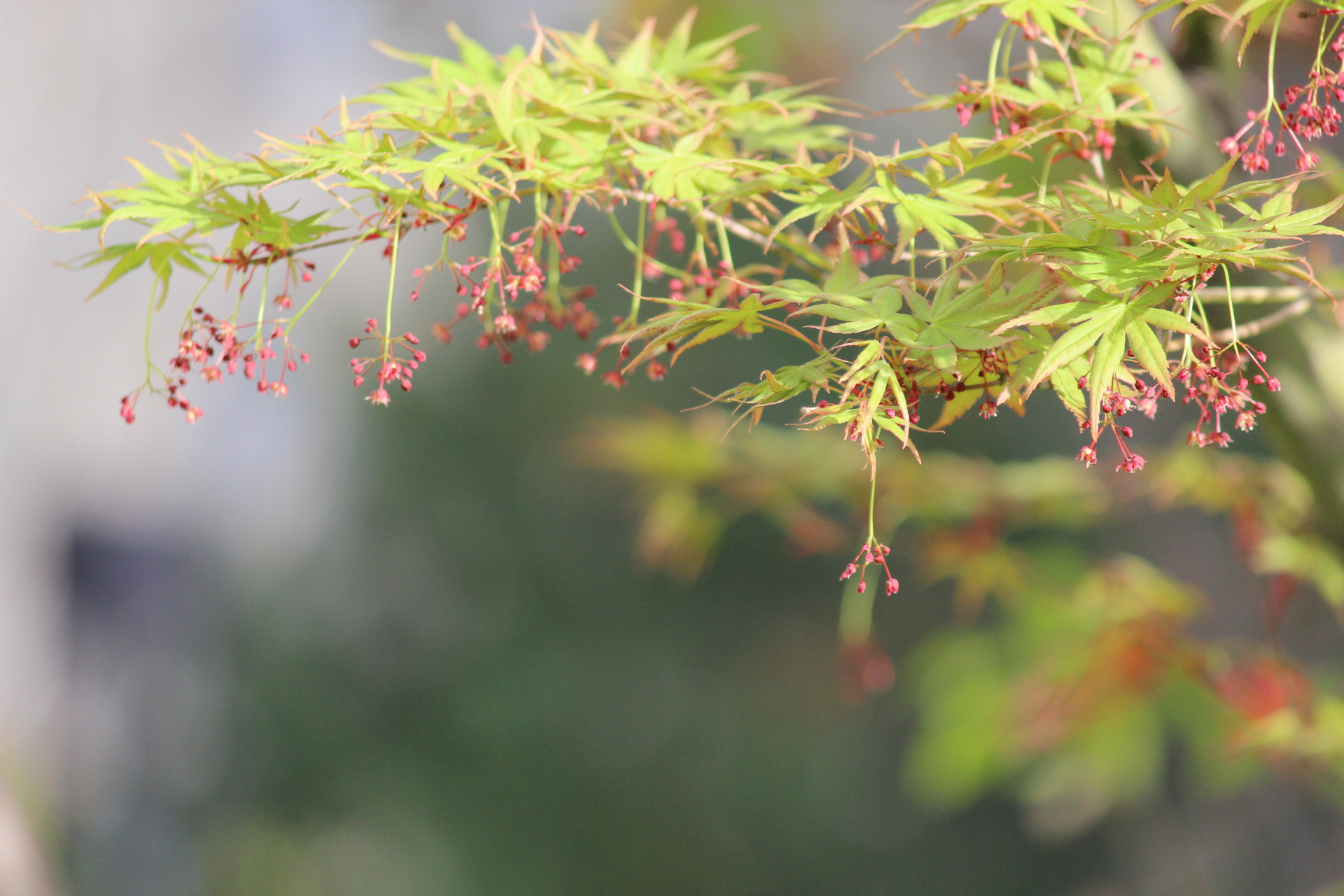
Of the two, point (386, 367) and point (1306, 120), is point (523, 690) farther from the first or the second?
point (1306, 120)

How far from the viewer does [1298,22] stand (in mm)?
568

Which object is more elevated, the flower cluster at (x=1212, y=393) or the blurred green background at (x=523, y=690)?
the flower cluster at (x=1212, y=393)

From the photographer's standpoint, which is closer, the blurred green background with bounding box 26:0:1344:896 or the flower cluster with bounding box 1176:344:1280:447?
the flower cluster with bounding box 1176:344:1280:447

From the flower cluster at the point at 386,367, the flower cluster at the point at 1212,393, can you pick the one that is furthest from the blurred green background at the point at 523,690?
the flower cluster at the point at 386,367

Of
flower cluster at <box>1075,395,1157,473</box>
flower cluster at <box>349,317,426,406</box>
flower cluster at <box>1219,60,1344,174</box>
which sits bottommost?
flower cluster at <box>1075,395,1157,473</box>

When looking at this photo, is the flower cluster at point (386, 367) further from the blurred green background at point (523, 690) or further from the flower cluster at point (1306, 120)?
the blurred green background at point (523, 690)

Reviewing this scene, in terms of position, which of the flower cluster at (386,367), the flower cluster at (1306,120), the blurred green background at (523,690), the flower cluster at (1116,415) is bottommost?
the blurred green background at (523,690)

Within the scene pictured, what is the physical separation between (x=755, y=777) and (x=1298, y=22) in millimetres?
3392

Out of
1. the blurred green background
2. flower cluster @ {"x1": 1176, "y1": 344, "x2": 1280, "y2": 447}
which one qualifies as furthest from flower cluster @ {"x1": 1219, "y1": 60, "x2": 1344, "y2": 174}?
the blurred green background

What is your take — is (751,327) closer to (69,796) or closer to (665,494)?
(665,494)

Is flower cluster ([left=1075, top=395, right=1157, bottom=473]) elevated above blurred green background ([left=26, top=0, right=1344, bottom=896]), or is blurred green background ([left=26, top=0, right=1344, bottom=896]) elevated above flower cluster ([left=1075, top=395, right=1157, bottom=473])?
flower cluster ([left=1075, top=395, right=1157, bottom=473])

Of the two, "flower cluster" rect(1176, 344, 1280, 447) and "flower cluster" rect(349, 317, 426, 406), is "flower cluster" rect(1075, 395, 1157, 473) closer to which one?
"flower cluster" rect(1176, 344, 1280, 447)

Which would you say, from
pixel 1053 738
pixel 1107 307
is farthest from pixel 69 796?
pixel 1107 307

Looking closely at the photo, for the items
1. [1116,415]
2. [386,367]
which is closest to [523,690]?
[386,367]
